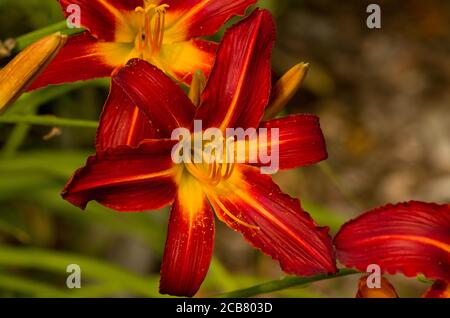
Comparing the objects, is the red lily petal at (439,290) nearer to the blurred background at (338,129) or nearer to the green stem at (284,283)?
the green stem at (284,283)

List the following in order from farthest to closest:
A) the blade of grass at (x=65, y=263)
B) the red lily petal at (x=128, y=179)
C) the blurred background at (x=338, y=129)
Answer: the blurred background at (x=338, y=129)
the blade of grass at (x=65, y=263)
the red lily petal at (x=128, y=179)

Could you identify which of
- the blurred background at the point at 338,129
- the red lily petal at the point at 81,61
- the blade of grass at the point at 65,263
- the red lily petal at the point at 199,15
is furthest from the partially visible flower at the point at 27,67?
the blurred background at the point at 338,129

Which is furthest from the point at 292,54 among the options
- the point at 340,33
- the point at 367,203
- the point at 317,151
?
the point at 317,151

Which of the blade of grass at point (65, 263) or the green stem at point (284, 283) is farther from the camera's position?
the blade of grass at point (65, 263)

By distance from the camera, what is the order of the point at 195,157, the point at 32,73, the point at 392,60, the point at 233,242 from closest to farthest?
the point at 32,73, the point at 195,157, the point at 233,242, the point at 392,60

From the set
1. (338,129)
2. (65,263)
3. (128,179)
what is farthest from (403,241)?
(338,129)
